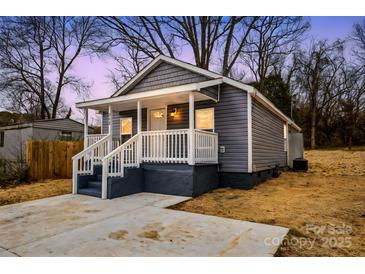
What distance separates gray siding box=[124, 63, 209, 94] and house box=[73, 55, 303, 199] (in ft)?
0.11

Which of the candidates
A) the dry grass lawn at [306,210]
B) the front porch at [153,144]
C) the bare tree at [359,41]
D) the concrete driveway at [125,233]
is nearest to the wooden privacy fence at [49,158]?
the front porch at [153,144]

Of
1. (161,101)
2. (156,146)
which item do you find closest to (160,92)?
(161,101)

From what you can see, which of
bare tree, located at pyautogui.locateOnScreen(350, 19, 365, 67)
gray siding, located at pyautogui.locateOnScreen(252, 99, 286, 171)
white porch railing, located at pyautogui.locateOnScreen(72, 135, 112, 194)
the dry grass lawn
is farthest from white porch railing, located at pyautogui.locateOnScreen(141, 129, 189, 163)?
bare tree, located at pyautogui.locateOnScreen(350, 19, 365, 67)

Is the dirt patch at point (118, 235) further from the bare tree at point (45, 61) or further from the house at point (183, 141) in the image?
the bare tree at point (45, 61)

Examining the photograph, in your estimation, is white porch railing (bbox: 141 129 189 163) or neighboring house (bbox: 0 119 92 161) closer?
white porch railing (bbox: 141 129 189 163)

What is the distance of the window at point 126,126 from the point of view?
955cm

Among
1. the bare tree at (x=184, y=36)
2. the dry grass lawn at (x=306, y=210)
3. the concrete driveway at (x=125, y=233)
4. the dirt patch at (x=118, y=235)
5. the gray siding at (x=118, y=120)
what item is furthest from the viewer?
the bare tree at (x=184, y=36)

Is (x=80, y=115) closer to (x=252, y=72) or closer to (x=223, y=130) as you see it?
(x=252, y=72)

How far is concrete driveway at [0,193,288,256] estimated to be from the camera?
2.96 m

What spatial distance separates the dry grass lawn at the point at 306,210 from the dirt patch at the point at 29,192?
3.93 meters

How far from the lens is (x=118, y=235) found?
3467 millimetres

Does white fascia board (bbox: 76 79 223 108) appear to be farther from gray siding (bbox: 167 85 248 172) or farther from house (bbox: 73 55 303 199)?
gray siding (bbox: 167 85 248 172)

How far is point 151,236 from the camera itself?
11.3ft

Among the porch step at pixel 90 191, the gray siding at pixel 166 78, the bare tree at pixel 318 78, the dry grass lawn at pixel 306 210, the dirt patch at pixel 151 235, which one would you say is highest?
the bare tree at pixel 318 78
